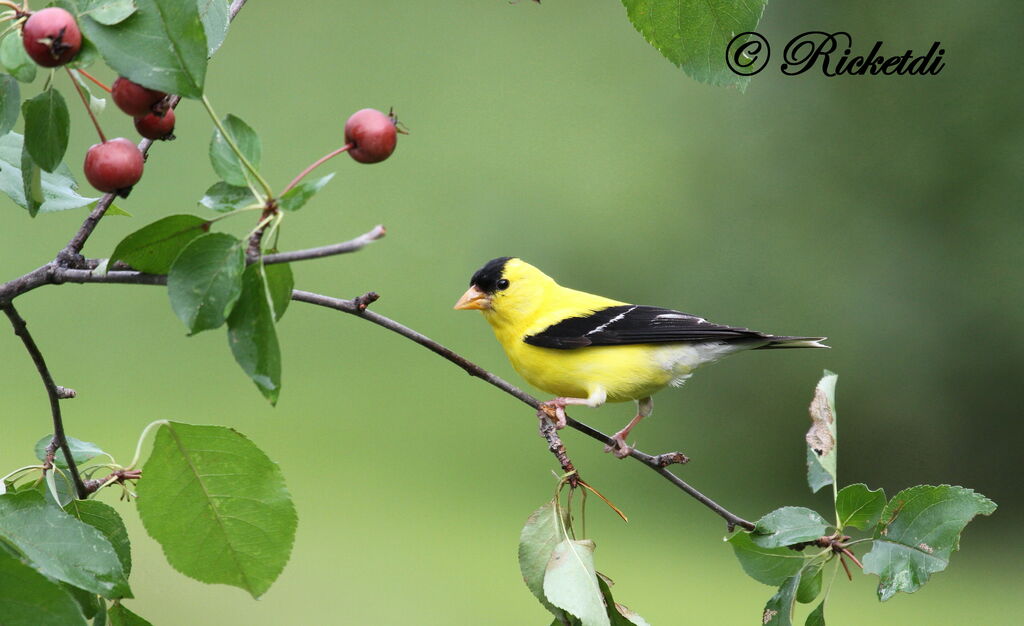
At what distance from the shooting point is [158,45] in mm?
688

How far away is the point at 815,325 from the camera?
189 inches

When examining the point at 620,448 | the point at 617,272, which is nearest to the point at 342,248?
the point at 620,448

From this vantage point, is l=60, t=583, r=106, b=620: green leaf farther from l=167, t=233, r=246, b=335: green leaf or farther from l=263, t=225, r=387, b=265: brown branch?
l=263, t=225, r=387, b=265: brown branch

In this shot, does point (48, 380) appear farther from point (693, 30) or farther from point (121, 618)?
point (693, 30)

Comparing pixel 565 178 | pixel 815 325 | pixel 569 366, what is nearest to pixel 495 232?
pixel 565 178

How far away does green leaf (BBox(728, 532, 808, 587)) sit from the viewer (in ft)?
3.20

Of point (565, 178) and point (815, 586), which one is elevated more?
point (565, 178)

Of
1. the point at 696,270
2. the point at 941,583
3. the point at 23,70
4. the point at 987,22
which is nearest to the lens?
the point at 23,70

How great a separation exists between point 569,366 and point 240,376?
5.74 m

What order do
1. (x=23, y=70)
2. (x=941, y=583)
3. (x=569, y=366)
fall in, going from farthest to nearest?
(x=941, y=583) → (x=569, y=366) → (x=23, y=70)

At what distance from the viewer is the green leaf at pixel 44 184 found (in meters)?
0.97

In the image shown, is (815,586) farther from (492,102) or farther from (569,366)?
(492,102)

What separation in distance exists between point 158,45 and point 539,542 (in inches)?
22.1

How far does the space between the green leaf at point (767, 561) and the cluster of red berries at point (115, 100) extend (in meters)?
0.61
